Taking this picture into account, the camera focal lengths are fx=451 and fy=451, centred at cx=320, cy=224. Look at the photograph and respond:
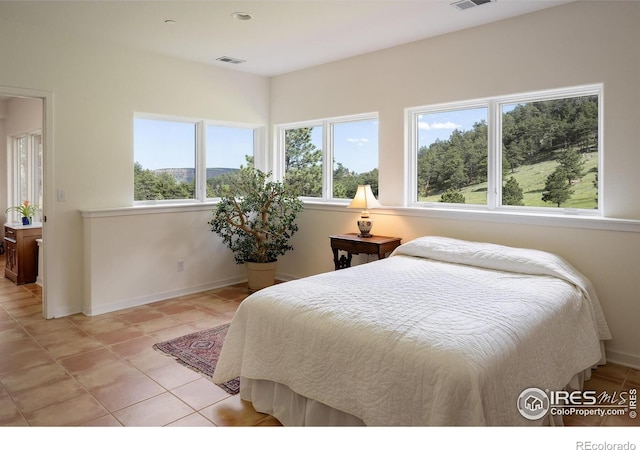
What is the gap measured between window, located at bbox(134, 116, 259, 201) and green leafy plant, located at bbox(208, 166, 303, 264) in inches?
15.9

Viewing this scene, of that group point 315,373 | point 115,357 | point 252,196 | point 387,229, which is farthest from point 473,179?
point 115,357

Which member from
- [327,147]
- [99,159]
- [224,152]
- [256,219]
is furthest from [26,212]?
[327,147]

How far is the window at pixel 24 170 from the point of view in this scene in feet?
20.4

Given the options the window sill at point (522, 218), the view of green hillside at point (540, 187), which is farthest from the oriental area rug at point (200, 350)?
the view of green hillside at point (540, 187)

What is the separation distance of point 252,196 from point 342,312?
2882 millimetres

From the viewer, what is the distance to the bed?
1.77m

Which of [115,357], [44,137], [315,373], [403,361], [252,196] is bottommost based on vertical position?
[115,357]

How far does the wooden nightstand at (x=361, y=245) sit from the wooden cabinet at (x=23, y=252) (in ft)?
12.0

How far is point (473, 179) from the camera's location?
4.03 m

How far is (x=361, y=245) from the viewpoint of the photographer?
167 inches

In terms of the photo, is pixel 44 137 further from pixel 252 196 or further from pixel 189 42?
pixel 252 196

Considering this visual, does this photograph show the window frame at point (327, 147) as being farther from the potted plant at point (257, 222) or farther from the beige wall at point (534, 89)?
the potted plant at point (257, 222)

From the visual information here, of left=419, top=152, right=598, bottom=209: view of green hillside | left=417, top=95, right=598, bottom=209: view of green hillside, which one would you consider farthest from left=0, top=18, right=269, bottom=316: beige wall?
left=419, top=152, right=598, bottom=209: view of green hillside
